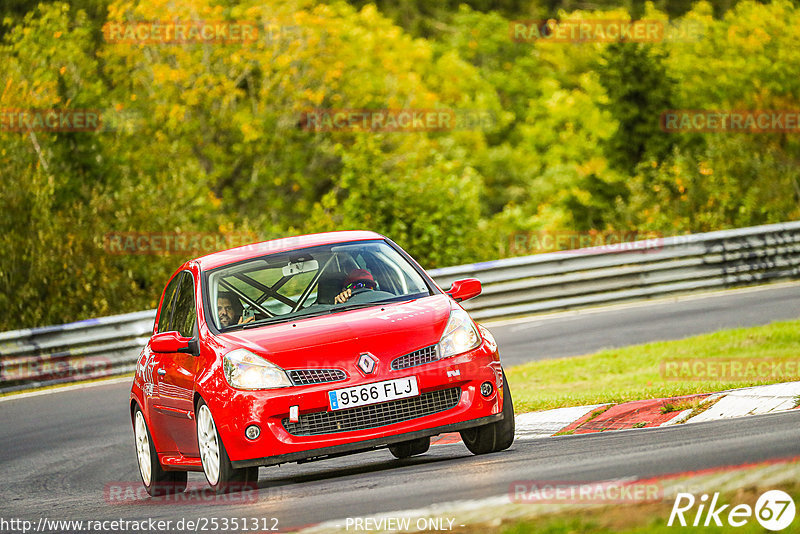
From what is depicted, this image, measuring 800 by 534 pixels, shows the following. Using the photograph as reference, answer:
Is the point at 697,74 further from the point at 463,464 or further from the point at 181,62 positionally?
the point at 463,464

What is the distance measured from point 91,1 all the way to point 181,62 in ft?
11.5

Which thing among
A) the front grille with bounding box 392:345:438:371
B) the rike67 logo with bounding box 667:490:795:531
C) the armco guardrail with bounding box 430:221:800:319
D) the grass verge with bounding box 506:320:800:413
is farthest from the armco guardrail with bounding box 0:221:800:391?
the rike67 logo with bounding box 667:490:795:531

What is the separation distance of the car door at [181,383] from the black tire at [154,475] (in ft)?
1.32

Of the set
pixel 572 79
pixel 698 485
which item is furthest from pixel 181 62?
pixel 698 485

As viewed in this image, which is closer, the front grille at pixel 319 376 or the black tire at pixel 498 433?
the front grille at pixel 319 376

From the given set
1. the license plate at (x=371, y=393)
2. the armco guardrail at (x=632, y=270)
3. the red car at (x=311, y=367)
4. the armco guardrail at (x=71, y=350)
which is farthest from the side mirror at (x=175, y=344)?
the armco guardrail at (x=632, y=270)

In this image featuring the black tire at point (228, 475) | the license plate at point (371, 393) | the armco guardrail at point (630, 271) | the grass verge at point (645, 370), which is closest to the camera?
the license plate at point (371, 393)

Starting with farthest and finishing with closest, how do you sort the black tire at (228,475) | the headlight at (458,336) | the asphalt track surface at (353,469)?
the headlight at (458,336) → the black tire at (228,475) → the asphalt track surface at (353,469)

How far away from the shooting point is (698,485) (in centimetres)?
531

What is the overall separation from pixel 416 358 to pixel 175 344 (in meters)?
1.68

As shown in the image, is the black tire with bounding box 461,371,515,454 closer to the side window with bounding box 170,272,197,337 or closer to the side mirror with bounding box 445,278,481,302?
the side mirror with bounding box 445,278,481,302

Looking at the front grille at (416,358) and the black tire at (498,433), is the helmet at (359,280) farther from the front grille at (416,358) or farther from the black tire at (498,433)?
the black tire at (498,433)

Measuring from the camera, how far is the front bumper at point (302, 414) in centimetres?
745

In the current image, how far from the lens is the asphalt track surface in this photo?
630cm
